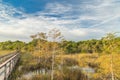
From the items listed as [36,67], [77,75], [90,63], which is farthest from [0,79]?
[90,63]

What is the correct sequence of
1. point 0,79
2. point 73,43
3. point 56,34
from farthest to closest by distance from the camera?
point 73,43 → point 56,34 → point 0,79

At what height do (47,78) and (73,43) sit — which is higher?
(73,43)

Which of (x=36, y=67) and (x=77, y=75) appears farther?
(x=36, y=67)

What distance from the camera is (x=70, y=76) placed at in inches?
846

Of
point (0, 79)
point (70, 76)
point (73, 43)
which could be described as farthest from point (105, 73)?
point (73, 43)

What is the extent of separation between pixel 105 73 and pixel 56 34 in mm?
11821

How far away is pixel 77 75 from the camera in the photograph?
21969 mm

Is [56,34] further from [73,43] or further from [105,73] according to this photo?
[73,43]

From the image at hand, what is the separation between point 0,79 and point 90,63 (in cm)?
3034

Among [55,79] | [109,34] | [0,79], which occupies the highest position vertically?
[109,34]

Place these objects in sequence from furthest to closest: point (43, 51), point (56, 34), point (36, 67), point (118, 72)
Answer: point (43, 51), point (36, 67), point (56, 34), point (118, 72)

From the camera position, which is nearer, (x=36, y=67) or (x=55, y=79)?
(x=55, y=79)

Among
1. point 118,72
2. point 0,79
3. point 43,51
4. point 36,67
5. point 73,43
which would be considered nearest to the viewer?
point 0,79

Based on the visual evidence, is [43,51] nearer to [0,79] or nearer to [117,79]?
[117,79]
